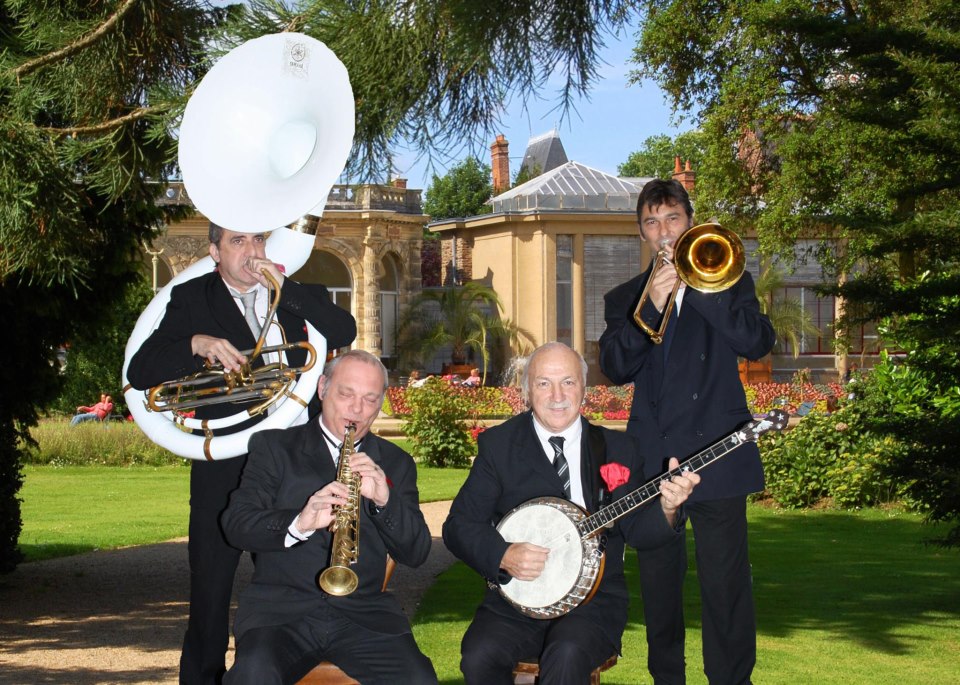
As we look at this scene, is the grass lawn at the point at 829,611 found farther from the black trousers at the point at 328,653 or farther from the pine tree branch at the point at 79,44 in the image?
the pine tree branch at the point at 79,44

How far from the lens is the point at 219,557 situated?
403 centimetres

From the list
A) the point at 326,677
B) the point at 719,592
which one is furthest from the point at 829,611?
the point at 326,677

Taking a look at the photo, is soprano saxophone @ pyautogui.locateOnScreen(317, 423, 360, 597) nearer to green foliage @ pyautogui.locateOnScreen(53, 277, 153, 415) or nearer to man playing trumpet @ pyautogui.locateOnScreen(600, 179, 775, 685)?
man playing trumpet @ pyautogui.locateOnScreen(600, 179, 775, 685)

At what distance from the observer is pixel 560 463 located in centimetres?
407

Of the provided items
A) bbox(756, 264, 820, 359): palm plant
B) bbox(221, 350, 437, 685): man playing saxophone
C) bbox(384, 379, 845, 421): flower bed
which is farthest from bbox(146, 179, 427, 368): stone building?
bbox(221, 350, 437, 685): man playing saxophone

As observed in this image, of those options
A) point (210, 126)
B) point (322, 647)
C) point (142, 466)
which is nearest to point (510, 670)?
point (322, 647)

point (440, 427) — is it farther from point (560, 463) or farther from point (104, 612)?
point (560, 463)

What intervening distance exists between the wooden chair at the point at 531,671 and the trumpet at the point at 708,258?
4.02 feet

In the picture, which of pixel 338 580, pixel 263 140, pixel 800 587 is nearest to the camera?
pixel 338 580

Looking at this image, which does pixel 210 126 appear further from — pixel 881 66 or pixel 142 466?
pixel 142 466

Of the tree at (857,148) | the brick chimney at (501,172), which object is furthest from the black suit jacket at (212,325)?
the brick chimney at (501,172)

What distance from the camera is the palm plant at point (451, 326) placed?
103 feet

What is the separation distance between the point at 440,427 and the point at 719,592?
12362 mm

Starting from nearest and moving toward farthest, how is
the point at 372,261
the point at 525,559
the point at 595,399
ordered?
the point at 525,559 → the point at 595,399 → the point at 372,261
